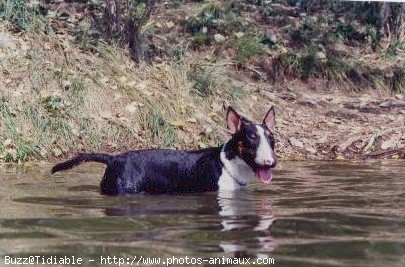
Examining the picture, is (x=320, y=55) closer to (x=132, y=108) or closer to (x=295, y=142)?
(x=295, y=142)

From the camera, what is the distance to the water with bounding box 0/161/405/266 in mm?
4922

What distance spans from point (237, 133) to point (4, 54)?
5.45 meters

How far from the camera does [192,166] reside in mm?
8125

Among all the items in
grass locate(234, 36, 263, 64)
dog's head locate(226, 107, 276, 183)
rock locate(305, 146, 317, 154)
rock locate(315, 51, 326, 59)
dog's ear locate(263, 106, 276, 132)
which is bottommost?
rock locate(305, 146, 317, 154)

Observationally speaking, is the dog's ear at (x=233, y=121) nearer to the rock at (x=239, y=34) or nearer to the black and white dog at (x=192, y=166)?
the black and white dog at (x=192, y=166)

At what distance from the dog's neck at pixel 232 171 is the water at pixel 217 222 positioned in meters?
0.13

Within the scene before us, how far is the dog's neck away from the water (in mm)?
128

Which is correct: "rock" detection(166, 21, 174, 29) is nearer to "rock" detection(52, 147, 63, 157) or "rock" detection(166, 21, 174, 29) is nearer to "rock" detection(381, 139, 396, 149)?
"rock" detection(381, 139, 396, 149)

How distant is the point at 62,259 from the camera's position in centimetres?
470

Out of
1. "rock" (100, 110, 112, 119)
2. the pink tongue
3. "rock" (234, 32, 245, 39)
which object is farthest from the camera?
"rock" (234, 32, 245, 39)

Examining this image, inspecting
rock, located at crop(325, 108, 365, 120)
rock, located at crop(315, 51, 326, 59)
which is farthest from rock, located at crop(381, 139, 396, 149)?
rock, located at crop(315, 51, 326, 59)

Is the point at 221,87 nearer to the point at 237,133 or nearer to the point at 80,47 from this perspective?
the point at 80,47

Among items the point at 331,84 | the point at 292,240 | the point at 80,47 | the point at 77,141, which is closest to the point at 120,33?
the point at 80,47

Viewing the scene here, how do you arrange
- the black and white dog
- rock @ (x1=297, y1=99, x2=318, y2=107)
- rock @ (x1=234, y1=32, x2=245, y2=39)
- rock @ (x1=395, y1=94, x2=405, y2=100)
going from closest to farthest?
the black and white dog
rock @ (x1=297, y1=99, x2=318, y2=107)
rock @ (x1=395, y1=94, x2=405, y2=100)
rock @ (x1=234, y1=32, x2=245, y2=39)
